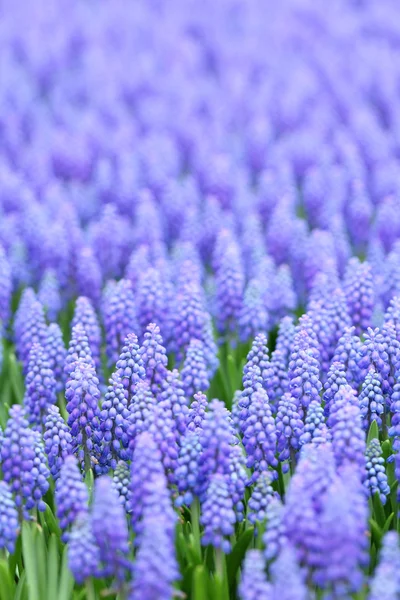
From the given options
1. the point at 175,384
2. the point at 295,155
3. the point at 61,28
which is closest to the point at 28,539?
the point at 175,384

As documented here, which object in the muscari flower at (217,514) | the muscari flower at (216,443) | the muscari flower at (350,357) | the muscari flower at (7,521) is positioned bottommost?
the muscari flower at (217,514)

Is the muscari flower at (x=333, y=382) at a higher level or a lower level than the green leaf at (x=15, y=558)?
higher

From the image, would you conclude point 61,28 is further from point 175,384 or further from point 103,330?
point 175,384

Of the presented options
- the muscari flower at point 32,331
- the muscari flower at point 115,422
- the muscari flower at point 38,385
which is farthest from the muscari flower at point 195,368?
the muscari flower at point 32,331

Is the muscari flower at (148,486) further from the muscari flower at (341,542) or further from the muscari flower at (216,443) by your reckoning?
the muscari flower at (341,542)

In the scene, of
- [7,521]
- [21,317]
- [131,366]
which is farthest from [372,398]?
[21,317]

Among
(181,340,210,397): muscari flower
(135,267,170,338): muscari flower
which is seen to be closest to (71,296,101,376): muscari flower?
(135,267,170,338): muscari flower
